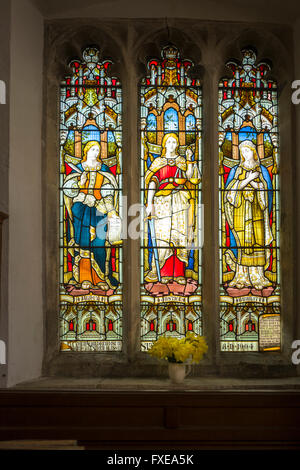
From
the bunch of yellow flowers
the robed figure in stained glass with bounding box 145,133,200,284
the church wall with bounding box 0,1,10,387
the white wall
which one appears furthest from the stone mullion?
the church wall with bounding box 0,1,10,387

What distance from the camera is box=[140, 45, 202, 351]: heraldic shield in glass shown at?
4684 mm

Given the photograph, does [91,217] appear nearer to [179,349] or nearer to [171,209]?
[171,209]

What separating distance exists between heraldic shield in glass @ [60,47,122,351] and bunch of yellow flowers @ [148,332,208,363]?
56 cm

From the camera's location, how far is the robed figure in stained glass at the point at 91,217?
471 centimetres

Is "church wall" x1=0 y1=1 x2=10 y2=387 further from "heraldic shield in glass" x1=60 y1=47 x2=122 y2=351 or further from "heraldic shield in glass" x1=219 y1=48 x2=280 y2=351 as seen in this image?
"heraldic shield in glass" x1=219 y1=48 x2=280 y2=351

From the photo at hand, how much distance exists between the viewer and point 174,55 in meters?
4.97

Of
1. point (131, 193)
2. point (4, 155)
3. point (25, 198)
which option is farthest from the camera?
point (131, 193)

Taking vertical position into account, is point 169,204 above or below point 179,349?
above

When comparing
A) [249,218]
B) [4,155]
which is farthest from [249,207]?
[4,155]

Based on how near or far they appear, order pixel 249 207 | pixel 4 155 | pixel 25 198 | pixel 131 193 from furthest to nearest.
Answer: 1. pixel 249 207
2. pixel 131 193
3. pixel 25 198
4. pixel 4 155

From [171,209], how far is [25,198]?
4.11 ft

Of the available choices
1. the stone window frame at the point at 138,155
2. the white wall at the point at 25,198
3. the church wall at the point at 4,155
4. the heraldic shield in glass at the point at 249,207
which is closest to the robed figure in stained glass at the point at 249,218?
the heraldic shield in glass at the point at 249,207

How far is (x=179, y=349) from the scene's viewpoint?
415cm
